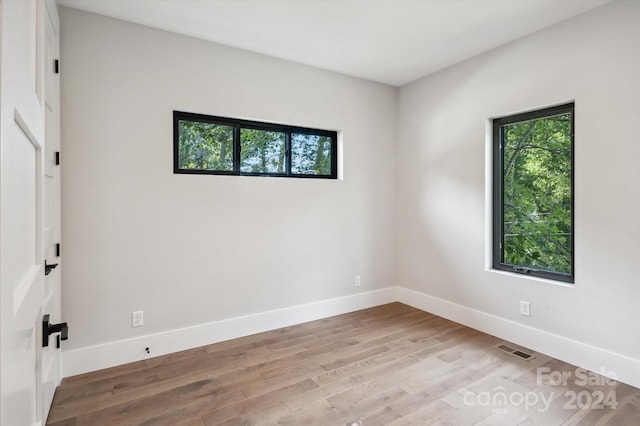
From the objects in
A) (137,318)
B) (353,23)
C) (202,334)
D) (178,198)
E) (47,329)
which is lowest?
(202,334)

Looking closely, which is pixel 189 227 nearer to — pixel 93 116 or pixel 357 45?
pixel 93 116

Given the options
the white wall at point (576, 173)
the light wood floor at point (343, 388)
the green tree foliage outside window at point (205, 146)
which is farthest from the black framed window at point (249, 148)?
the light wood floor at point (343, 388)

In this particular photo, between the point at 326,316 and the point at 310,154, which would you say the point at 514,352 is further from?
the point at 310,154

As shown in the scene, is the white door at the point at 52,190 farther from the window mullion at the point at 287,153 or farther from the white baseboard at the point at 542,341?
the white baseboard at the point at 542,341

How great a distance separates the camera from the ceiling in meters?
2.48

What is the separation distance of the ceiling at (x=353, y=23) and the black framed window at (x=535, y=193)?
2.67 feet

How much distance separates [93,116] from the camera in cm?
258

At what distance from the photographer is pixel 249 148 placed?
334 cm

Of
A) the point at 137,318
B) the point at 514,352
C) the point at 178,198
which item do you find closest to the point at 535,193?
the point at 514,352

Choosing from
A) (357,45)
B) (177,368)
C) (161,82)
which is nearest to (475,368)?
(177,368)

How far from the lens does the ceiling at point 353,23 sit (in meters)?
2.48

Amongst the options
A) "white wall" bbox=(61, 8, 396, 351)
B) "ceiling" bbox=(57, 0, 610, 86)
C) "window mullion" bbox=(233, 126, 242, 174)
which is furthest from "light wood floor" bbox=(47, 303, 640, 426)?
"ceiling" bbox=(57, 0, 610, 86)

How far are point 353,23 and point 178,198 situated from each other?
214cm

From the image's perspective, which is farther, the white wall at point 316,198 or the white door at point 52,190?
the white wall at point 316,198
